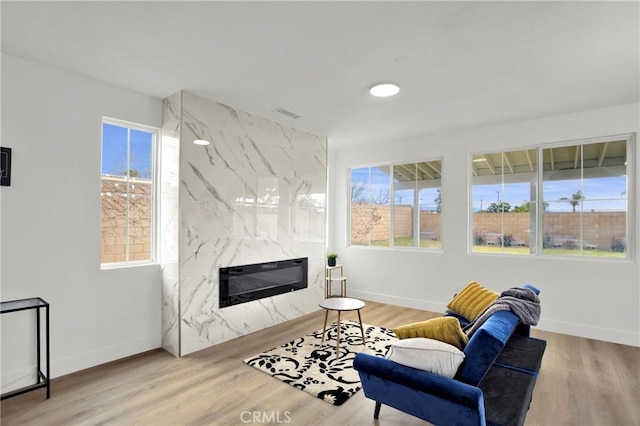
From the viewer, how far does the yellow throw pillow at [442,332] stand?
204 cm

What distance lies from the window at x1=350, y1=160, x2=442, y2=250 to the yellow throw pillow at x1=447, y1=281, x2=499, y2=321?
1864 millimetres

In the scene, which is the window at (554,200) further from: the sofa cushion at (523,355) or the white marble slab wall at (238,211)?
the white marble slab wall at (238,211)

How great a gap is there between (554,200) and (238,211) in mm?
4049

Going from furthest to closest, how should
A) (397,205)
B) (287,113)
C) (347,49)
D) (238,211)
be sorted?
1. (397,205)
2. (287,113)
3. (238,211)
4. (347,49)

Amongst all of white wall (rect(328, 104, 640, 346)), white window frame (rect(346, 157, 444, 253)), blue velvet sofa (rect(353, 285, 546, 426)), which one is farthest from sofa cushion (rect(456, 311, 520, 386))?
white window frame (rect(346, 157, 444, 253))

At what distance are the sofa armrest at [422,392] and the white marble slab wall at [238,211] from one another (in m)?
2.13

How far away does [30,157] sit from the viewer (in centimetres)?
278

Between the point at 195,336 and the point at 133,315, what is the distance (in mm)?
657

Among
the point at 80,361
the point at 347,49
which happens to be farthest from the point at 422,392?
the point at 80,361

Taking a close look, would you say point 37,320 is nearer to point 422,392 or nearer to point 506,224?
point 422,392

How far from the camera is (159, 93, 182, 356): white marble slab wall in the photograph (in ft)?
11.3

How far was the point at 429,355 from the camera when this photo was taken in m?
1.91

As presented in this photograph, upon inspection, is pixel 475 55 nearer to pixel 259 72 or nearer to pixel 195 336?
pixel 259 72

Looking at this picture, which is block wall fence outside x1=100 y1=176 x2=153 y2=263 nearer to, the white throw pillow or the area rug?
the area rug
